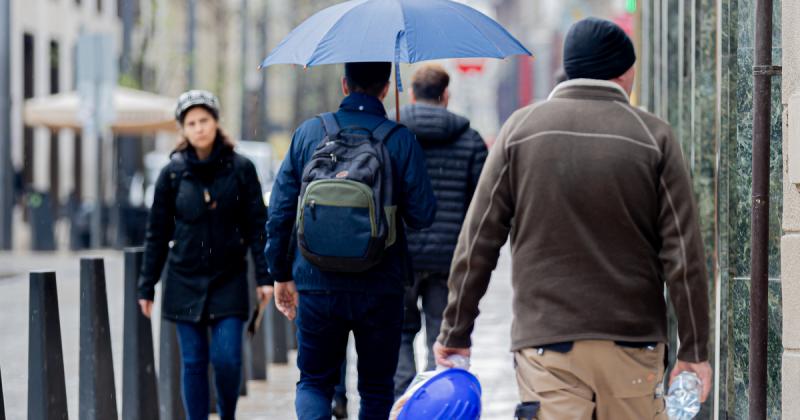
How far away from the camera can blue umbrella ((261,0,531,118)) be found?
5.93 m

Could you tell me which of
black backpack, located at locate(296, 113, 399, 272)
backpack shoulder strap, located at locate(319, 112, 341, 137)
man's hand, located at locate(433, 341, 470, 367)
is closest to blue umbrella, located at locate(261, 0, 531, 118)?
backpack shoulder strap, located at locate(319, 112, 341, 137)

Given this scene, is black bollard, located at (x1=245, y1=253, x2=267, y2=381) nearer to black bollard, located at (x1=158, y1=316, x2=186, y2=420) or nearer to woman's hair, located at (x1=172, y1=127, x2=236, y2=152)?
black bollard, located at (x1=158, y1=316, x2=186, y2=420)

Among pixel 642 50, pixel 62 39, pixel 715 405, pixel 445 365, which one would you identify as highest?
pixel 62 39

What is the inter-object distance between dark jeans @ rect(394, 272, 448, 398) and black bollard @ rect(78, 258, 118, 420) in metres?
1.47

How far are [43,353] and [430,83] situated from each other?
2446 mm

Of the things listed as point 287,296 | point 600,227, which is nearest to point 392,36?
point 287,296

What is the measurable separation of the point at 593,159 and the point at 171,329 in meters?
4.51

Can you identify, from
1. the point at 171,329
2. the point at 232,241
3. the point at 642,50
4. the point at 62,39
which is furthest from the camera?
the point at 62,39

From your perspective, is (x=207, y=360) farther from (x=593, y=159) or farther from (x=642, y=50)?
(x=642, y=50)

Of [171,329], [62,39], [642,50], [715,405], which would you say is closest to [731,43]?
[715,405]

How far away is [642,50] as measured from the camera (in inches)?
613

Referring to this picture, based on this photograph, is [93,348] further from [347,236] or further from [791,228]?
[791,228]

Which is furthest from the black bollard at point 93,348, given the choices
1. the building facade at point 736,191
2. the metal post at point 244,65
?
the metal post at point 244,65

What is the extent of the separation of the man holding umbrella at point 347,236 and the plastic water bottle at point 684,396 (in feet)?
5.50
